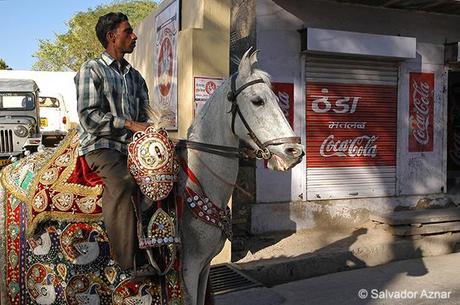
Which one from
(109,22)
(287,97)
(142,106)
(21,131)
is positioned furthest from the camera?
(21,131)

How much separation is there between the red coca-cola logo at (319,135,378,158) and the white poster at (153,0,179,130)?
2.53 m

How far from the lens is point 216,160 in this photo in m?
2.79

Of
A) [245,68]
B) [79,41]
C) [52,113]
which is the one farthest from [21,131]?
[79,41]

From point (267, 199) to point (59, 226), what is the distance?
4501 mm

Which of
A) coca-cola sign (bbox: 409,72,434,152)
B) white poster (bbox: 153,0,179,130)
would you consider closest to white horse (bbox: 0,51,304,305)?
white poster (bbox: 153,0,179,130)

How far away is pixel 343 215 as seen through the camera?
7.43m

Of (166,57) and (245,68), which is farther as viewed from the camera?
(166,57)

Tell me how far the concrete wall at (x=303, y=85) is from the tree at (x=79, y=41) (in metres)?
23.7

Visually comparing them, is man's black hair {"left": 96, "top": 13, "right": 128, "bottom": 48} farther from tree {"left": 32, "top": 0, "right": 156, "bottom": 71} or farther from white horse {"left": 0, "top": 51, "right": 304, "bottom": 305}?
tree {"left": 32, "top": 0, "right": 156, "bottom": 71}

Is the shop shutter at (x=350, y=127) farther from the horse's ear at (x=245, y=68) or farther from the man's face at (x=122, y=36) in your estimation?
the man's face at (x=122, y=36)

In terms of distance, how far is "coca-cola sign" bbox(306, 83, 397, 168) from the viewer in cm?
729

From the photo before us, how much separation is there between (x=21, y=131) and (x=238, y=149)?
30.2 feet

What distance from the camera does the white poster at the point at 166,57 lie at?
7.00 metres

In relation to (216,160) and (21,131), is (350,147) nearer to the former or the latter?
(216,160)
